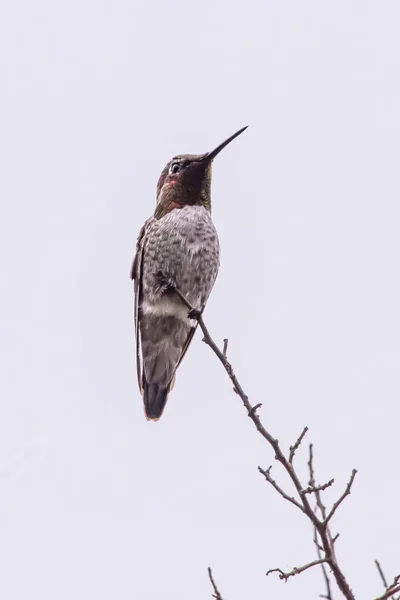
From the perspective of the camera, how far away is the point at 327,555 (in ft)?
12.4

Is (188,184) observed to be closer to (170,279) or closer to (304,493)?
(170,279)

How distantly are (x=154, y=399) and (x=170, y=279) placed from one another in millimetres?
1216

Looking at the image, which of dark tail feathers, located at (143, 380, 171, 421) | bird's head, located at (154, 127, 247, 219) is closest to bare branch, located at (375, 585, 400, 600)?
dark tail feathers, located at (143, 380, 171, 421)

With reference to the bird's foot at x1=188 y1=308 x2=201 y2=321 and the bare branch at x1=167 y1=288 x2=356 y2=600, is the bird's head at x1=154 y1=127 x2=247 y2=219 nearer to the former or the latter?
the bird's foot at x1=188 y1=308 x2=201 y2=321

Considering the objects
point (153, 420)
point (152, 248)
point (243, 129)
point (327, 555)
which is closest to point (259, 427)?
point (327, 555)

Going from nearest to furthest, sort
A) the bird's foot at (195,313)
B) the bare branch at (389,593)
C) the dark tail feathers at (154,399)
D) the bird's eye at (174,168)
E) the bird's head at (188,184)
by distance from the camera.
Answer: the bare branch at (389,593)
the bird's foot at (195,313)
the dark tail feathers at (154,399)
the bird's head at (188,184)
the bird's eye at (174,168)

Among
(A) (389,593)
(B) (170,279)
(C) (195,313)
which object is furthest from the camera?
(B) (170,279)

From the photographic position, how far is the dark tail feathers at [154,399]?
796 cm

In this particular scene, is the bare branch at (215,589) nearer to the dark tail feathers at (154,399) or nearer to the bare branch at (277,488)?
the bare branch at (277,488)

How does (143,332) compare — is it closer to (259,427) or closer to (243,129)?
(243,129)

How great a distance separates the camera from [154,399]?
810 cm

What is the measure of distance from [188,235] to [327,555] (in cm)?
482

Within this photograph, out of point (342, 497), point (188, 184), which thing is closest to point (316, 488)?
point (342, 497)

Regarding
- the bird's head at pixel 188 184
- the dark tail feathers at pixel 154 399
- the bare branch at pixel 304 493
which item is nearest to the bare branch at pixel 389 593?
the bare branch at pixel 304 493
